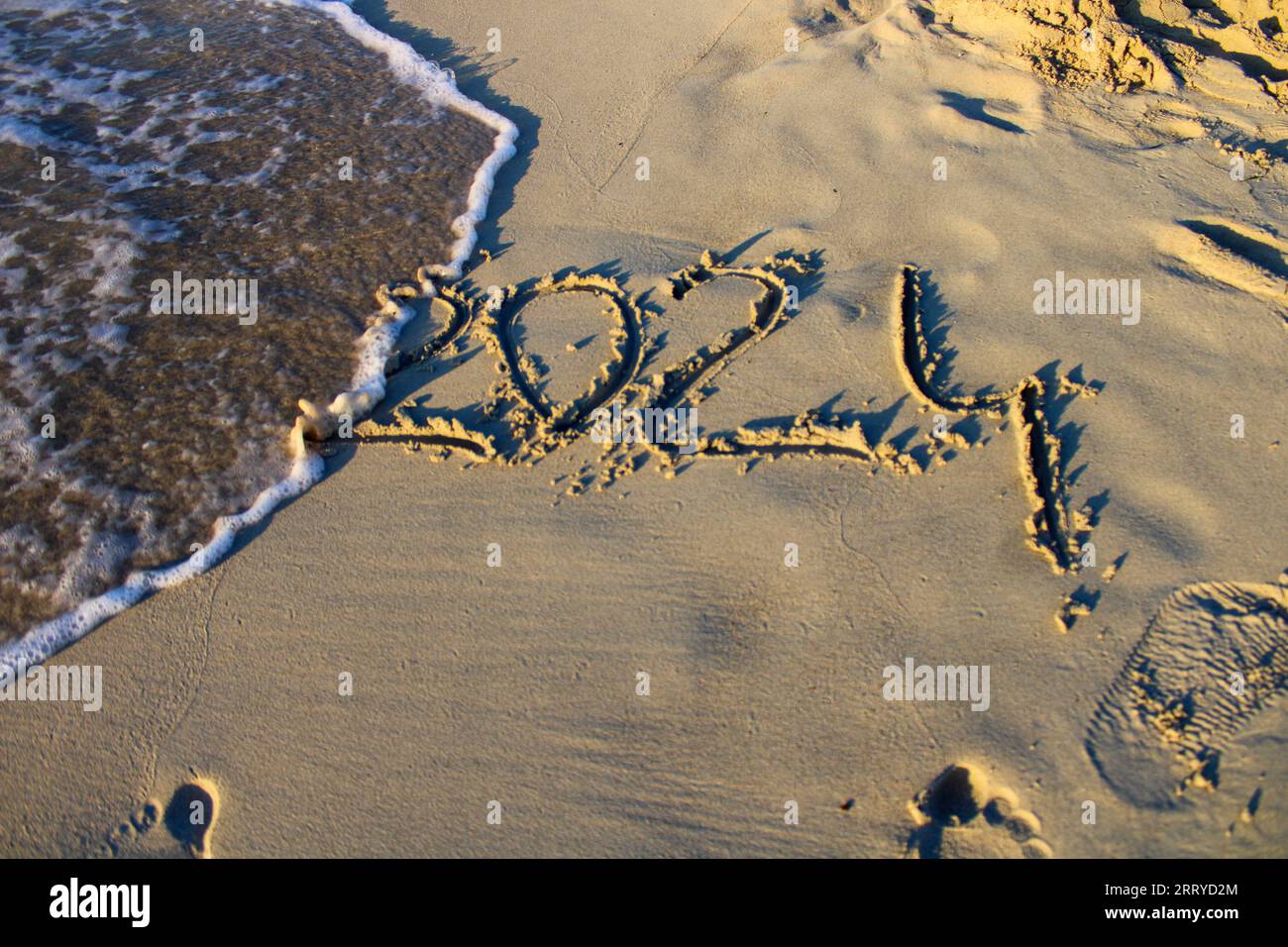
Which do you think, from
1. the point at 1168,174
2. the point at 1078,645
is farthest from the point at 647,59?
the point at 1078,645

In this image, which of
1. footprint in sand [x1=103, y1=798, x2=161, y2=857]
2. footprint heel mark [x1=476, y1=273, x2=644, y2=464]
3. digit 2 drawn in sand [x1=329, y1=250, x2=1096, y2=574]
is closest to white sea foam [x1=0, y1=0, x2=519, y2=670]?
digit 2 drawn in sand [x1=329, y1=250, x2=1096, y2=574]

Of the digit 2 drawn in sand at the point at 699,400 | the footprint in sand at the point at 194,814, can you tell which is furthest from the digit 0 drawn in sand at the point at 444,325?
the footprint in sand at the point at 194,814

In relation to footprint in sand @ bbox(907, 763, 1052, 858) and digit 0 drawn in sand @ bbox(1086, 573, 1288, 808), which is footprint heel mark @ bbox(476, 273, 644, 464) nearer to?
footprint in sand @ bbox(907, 763, 1052, 858)

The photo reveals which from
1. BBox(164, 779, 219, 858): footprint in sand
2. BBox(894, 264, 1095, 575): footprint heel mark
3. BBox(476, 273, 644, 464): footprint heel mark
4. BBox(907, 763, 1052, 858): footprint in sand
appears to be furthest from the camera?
BBox(476, 273, 644, 464): footprint heel mark

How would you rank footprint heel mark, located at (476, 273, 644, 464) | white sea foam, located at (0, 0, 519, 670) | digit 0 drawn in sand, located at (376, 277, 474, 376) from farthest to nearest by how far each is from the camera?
digit 0 drawn in sand, located at (376, 277, 474, 376), footprint heel mark, located at (476, 273, 644, 464), white sea foam, located at (0, 0, 519, 670)

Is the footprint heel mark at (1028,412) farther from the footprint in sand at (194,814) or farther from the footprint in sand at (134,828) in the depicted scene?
the footprint in sand at (134,828)

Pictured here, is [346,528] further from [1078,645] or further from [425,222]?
[1078,645]

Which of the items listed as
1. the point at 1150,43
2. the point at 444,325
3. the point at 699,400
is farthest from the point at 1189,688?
the point at 1150,43

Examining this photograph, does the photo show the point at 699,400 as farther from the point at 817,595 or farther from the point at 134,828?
the point at 134,828
